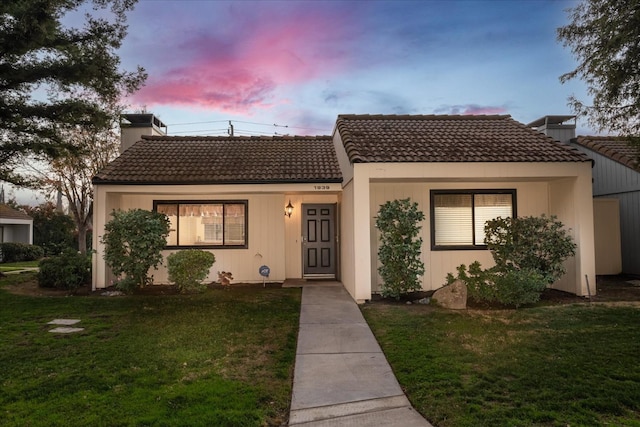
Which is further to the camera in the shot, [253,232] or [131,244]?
[253,232]

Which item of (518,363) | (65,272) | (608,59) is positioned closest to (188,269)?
(65,272)

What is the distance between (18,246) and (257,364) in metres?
22.2

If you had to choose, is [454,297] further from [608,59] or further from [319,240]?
[608,59]

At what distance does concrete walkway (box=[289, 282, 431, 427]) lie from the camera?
11.3 feet

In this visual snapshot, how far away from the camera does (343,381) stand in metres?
4.25

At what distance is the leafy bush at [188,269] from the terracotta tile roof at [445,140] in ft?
14.5

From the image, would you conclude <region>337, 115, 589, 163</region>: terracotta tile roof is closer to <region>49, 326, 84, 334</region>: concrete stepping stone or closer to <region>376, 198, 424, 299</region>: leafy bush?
<region>376, 198, 424, 299</region>: leafy bush

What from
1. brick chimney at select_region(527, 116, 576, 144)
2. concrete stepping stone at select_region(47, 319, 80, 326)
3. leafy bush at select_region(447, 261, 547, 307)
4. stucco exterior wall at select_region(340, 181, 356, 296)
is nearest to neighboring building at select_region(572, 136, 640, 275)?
brick chimney at select_region(527, 116, 576, 144)

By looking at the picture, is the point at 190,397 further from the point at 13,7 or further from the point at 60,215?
the point at 60,215

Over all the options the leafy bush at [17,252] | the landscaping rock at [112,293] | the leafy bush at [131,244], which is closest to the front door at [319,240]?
the leafy bush at [131,244]

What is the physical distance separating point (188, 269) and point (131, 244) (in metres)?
1.48

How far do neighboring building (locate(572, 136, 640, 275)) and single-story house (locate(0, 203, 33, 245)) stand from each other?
96.2 ft

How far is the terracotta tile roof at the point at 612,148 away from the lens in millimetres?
11623

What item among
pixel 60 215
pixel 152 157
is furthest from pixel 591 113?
pixel 60 215
